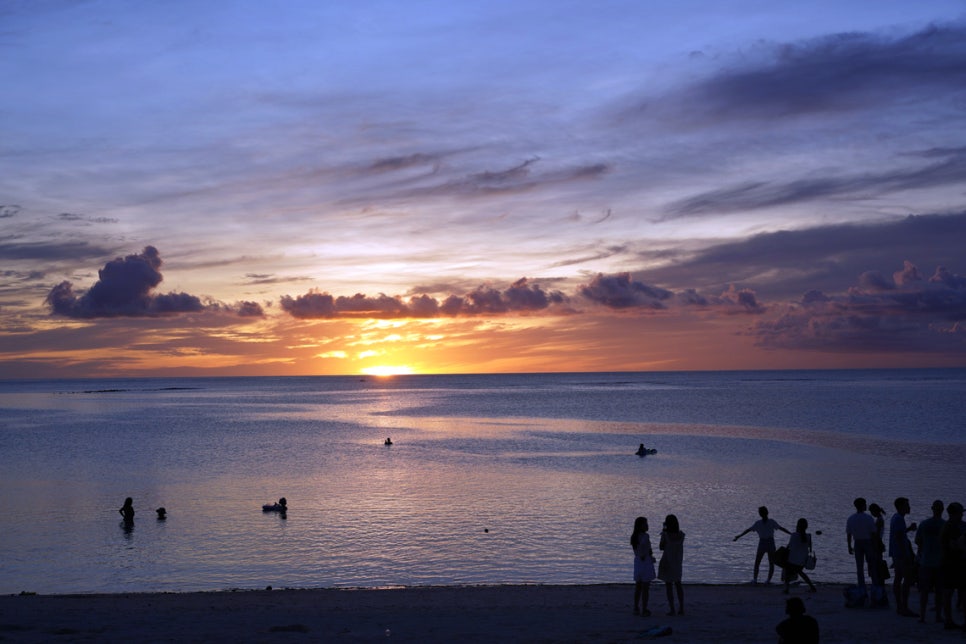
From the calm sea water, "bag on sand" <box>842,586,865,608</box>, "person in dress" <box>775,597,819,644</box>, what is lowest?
the calm sea water

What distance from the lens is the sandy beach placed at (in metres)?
14.5

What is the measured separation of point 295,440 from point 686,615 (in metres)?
58.5

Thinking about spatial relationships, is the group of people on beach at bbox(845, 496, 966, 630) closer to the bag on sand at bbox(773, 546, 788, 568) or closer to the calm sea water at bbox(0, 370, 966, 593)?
the bag on sand at bbox(773, 546, 788, 568)

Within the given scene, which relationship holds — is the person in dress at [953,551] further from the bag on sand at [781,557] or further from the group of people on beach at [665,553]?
the bag on sand at [781,557]

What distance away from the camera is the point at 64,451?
59719 millimetres

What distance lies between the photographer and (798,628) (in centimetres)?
898

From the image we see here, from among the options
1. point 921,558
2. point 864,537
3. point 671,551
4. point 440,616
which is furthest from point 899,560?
point 440,616

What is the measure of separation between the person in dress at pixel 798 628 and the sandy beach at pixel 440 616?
5289 mm

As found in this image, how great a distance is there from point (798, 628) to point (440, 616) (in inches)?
368

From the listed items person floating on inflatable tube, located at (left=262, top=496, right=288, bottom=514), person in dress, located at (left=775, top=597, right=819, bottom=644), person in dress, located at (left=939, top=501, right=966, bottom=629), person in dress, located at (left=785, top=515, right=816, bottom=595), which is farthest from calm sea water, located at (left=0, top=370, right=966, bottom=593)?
person in dress, located at (left=775, top=597, right=819, bottom=644)

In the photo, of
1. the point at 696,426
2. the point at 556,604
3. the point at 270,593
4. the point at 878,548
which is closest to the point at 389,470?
the point at 270,593

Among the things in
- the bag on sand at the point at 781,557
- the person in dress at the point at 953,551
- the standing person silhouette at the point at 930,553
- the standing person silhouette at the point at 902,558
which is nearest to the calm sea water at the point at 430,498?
the bag on sand at the point at 781,557

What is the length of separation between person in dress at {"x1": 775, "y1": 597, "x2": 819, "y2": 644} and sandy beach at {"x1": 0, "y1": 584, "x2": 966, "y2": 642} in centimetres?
529

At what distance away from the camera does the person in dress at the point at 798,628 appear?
8.94 metres
